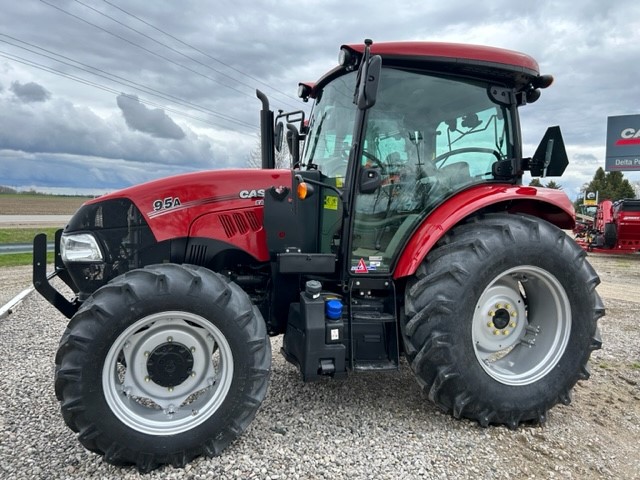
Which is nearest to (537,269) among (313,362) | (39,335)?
(313,362)

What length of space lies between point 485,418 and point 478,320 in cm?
64

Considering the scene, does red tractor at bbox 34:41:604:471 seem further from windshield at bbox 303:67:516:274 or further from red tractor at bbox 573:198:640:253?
red tractor at bbox 573:198:640:253

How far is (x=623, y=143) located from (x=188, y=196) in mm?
31052

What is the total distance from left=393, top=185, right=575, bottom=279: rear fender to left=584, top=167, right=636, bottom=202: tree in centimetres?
4195

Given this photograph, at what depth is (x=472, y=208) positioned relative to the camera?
3.11m

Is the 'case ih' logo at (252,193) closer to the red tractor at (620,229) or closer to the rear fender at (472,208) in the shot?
the rear fender at (472,208)

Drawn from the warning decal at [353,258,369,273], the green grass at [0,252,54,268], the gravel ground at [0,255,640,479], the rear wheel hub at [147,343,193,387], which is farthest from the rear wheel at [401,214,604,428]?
the green grass at [0,252,54,268]

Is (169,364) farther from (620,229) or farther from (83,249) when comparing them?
(620,229)

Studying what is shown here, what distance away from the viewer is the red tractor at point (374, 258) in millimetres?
2721

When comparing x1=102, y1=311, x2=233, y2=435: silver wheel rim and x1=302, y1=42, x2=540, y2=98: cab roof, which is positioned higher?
x1=302, y1=42, x2=540, y2=98: cab roof

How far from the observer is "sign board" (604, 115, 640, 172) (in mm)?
27016

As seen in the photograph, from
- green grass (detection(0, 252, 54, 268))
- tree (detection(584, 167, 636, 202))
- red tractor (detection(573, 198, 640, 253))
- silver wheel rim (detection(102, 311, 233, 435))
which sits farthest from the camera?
tree (detection(584, 167, 636, 202))

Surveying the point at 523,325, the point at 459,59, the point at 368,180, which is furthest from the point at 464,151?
the point at 523,325

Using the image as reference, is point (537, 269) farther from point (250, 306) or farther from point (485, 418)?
point (250, 306)
